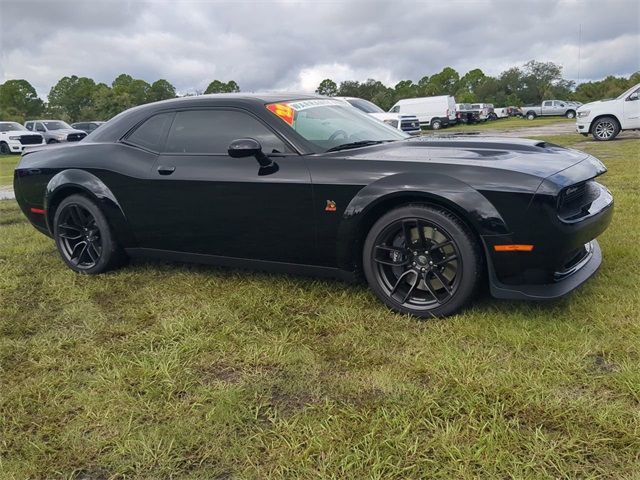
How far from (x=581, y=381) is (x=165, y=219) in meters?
2.77

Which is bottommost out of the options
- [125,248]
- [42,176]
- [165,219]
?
[125,248]

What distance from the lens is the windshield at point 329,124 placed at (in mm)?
3414

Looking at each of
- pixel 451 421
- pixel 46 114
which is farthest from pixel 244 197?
pixel 46 114

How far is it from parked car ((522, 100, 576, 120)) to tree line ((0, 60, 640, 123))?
23428mm

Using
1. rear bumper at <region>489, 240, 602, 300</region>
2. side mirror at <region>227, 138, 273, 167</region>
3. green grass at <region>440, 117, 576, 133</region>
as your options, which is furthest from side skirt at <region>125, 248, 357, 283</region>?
green grass at <region>440, 117, 576, 133</region>

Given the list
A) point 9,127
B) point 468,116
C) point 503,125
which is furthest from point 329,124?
point 468,116

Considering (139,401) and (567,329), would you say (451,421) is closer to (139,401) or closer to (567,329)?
(567,329)

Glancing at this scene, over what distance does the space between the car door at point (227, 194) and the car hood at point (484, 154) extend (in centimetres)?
45

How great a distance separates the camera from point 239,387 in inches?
93.5

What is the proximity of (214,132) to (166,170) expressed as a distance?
0.43 m

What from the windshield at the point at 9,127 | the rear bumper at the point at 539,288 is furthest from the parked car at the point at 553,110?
the rear bumper at the point at 539,288

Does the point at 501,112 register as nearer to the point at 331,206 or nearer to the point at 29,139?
the point at 29,139

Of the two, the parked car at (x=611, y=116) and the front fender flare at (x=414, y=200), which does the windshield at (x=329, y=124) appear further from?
the parked car at (x=611, y=116)

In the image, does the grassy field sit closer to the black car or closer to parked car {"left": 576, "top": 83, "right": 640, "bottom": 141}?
the black car
